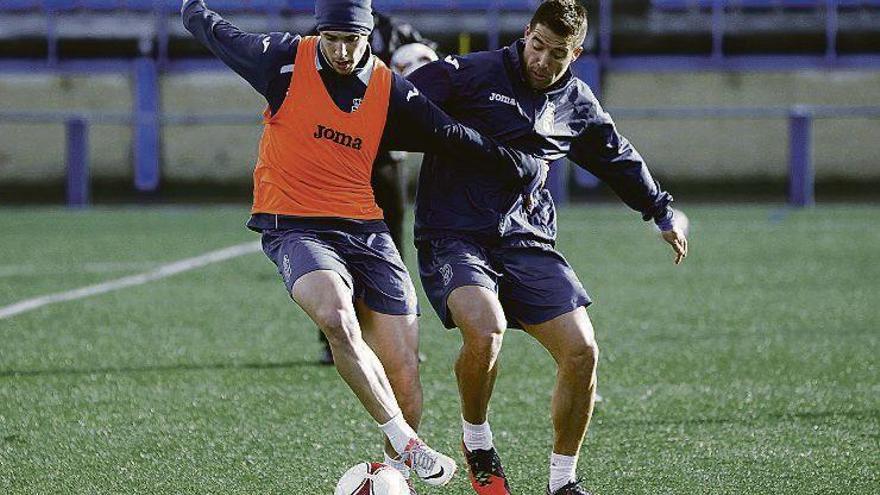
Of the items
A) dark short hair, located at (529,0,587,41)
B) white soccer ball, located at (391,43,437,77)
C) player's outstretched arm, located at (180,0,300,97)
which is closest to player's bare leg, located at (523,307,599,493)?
dark short hair, located at (529,0,587,41)

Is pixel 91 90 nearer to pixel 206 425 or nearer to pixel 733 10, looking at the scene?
pixel 733 10

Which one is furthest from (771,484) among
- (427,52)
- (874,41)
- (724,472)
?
(874,41)

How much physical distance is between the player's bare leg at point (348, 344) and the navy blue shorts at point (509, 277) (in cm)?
38

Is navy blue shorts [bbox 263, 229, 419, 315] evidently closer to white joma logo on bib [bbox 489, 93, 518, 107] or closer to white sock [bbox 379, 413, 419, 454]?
white sock [bbox 379, 413, 419, 454]

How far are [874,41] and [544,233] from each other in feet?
62.9

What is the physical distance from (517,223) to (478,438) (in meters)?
0.78

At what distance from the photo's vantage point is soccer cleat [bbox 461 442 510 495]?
5.02m

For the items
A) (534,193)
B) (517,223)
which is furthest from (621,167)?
(517,223)

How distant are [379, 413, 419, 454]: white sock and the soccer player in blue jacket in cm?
39

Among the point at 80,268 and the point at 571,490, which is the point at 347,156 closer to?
the point at 571,490

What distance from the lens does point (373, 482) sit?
464 cm

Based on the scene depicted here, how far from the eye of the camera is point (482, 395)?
5109mm

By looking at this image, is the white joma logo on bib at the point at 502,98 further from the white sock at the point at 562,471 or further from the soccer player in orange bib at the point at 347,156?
the white sock at the point at 562,471

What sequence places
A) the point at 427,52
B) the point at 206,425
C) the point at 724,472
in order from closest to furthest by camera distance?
the point at 724,472 → the point at 206,425 → the point at 427,52
